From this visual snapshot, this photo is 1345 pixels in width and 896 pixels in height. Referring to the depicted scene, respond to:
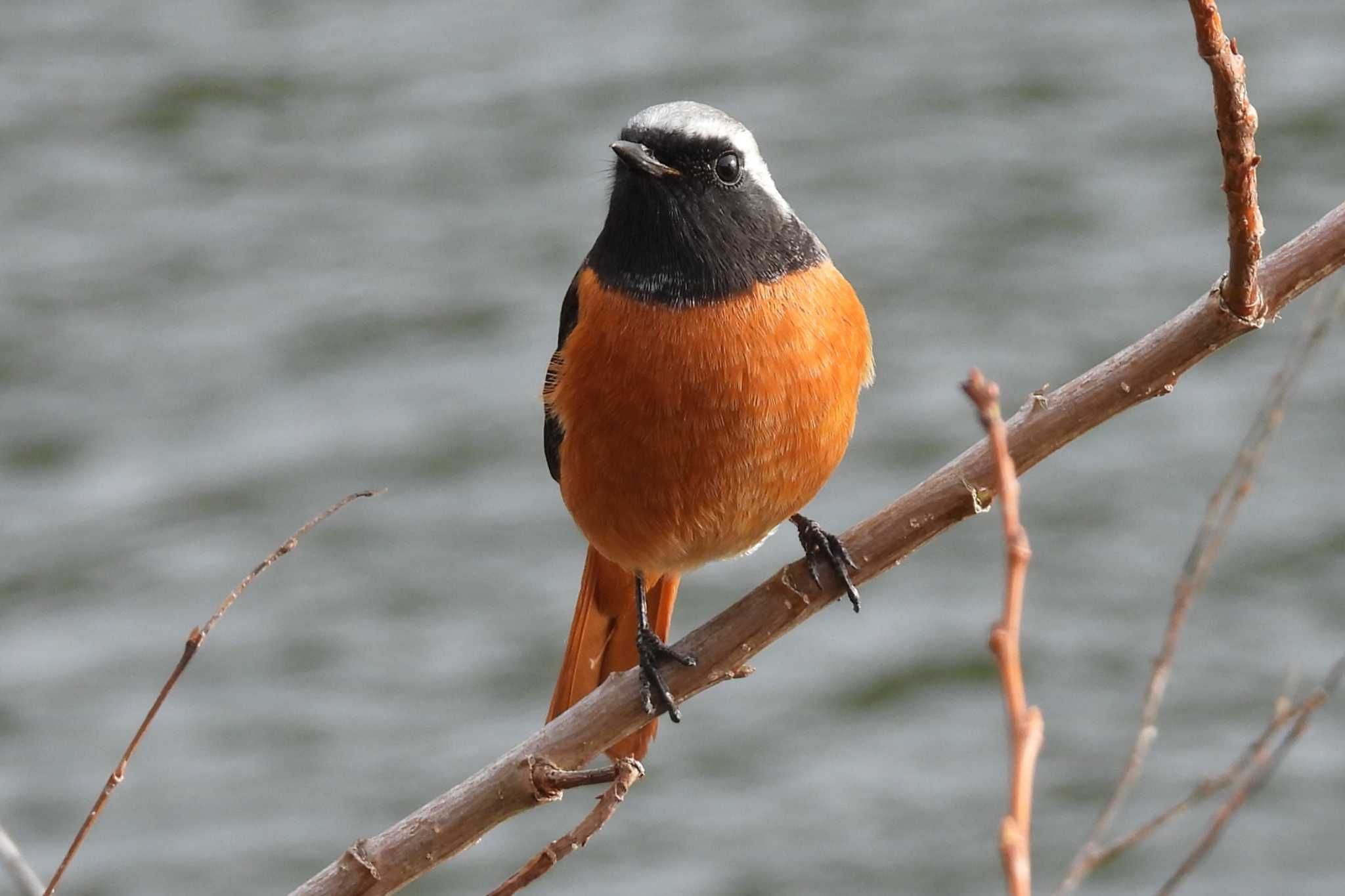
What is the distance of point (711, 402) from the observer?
4.40 metres

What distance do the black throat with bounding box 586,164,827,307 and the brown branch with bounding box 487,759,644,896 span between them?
5.48 ft

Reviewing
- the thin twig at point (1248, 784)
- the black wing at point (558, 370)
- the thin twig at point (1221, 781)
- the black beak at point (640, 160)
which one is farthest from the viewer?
the black wing at point (558, 370)

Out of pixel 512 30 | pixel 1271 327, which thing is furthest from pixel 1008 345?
pixel 512 30

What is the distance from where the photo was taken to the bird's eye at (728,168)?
4.46 m

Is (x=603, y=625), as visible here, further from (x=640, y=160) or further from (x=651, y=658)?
(x=640, y=160)

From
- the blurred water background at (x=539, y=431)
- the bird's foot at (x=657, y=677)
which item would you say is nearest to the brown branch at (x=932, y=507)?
the bird's foot at (x=657, y=677)

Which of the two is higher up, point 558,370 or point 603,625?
point 558,370

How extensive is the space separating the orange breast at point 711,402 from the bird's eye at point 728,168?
0.27m

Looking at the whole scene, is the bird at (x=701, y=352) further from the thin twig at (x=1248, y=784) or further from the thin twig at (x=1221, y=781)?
the thin twig at (x=1248, y=784)

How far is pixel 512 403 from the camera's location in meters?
10.5

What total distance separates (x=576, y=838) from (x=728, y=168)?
6.65 feet

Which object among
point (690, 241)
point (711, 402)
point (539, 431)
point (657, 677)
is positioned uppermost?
point (539, 431)

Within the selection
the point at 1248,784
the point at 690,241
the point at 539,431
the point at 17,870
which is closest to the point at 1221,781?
the point at 1248,784

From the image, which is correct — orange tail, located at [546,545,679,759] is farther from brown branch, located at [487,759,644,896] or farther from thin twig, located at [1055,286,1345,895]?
brown branch, located at [487,759,644,896]
